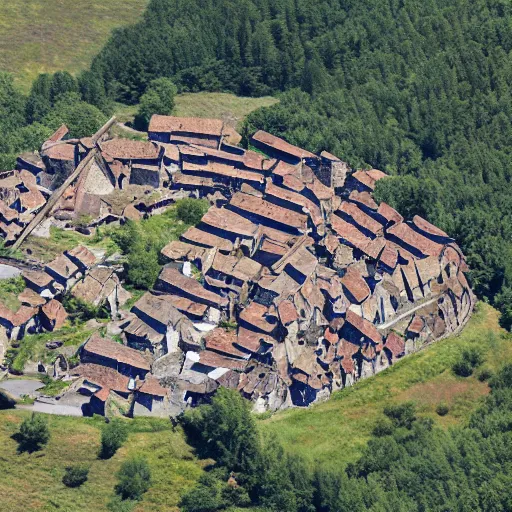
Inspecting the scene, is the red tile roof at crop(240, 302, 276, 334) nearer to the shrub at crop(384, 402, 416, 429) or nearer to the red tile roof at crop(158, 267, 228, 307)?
the red tile roof at crop(158, 267, 228, 307)

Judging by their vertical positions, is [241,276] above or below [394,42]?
above

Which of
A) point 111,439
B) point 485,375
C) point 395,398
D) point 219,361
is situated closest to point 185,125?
point 219,361

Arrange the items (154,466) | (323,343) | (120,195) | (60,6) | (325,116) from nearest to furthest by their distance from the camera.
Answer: (154,466), (323,343), (120,195), (325,116), (60,6)

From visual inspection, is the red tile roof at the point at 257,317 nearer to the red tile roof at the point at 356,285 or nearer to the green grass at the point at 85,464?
the red tile roof at the point at 356,285

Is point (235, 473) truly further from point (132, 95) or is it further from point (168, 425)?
point (132, 95)

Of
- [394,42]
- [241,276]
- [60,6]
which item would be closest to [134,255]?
[241,276]

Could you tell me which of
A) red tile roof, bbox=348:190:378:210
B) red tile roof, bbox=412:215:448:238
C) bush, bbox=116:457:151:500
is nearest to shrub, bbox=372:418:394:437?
bush, bbox=116:457:151:500

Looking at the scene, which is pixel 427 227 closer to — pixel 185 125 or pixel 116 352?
pixel 185 125
